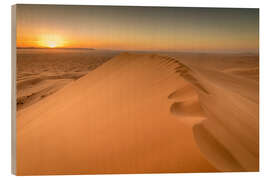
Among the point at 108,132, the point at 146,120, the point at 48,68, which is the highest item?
the point at 48,68

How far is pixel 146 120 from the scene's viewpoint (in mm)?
5316

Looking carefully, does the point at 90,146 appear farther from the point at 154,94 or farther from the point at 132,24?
the point at 132,24

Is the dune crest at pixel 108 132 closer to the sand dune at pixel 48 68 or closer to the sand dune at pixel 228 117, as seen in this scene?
the sand dune at pixel 48 68

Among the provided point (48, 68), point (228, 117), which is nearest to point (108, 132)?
point (48, 68)

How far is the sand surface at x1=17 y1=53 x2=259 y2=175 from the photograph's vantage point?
5219 millimetres

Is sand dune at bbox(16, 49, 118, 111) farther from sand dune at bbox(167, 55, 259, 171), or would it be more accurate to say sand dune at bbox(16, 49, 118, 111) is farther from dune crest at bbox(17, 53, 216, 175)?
sand dune at bbox(167, 55, 259, 171)

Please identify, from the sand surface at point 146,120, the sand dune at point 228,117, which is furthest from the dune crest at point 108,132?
the sand dune at point 228,117

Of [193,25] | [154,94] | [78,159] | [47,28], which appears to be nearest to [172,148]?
[154,94]

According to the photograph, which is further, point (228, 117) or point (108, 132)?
point (228, 117)

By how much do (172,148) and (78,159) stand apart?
1.18 metres

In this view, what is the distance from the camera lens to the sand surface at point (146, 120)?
17.1 ft

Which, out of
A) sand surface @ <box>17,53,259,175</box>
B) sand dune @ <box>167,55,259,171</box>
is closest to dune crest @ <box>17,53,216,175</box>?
sand surface @ <box>17,53,259,175</box>

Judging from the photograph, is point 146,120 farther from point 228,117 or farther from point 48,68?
point 48,68
